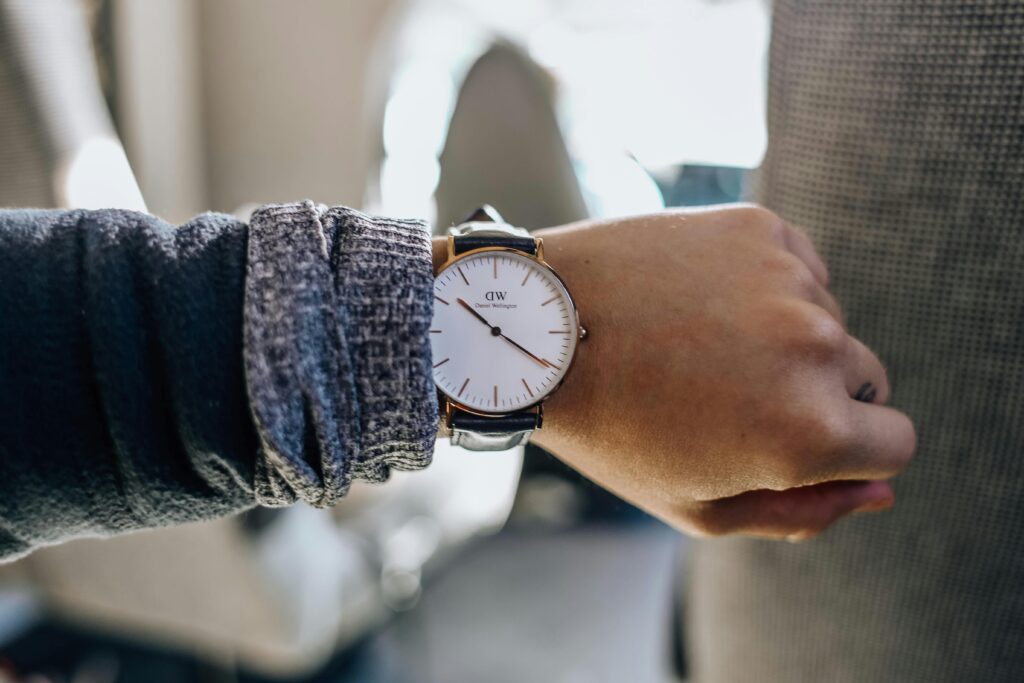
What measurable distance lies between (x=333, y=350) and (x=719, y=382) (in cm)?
27

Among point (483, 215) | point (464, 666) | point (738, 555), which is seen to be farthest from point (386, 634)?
point (483, 215)

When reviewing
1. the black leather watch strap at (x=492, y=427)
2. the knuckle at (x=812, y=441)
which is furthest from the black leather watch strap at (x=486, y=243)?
the knuckle at (x=812, y=441)

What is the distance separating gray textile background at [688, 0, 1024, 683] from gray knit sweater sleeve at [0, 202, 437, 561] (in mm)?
426

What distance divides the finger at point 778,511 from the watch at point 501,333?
171 mm

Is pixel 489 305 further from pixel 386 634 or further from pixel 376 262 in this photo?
pixel 386 634

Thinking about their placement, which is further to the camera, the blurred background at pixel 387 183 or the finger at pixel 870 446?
the blurred background at pixel 387 183

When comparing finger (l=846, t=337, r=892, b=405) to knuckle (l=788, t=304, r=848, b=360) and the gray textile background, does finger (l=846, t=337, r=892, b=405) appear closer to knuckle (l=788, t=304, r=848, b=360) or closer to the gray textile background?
knuckle (l=788, t=304, r=848, b=360)

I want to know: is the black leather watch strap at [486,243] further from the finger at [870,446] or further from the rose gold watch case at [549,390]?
the finger at [870,446]

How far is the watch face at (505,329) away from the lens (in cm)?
57

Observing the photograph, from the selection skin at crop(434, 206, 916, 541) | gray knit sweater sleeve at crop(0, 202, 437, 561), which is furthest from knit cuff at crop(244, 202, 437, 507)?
skin at crop(434, 206, 916, 541)

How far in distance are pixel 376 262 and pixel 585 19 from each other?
1828 millimetres

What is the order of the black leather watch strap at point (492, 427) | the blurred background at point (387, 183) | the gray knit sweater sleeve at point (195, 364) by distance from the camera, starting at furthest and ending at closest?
the blurred background at point (387, 183)
the black leather watch strap at point (492, 427)
the gray knit sweater sleeve at point (195, 364)

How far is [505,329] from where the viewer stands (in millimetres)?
581

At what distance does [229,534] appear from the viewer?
1104 millimetres
